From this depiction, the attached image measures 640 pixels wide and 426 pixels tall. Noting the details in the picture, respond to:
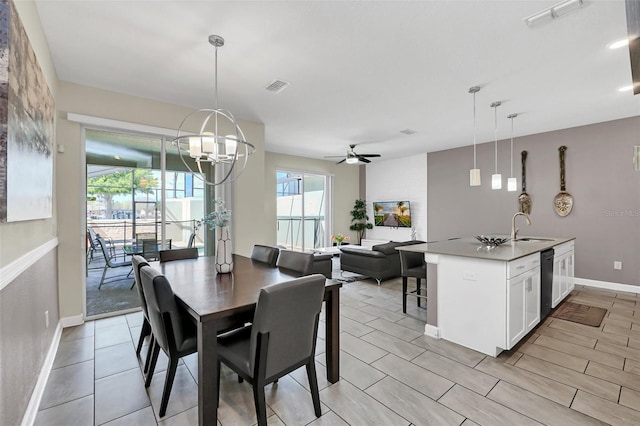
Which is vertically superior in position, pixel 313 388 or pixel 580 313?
pixel 313 388

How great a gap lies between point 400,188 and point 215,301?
264 inches

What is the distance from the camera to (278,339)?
159 cm

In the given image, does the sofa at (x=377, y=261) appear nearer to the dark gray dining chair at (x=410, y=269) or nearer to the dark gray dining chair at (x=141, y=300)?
the dark gray dining chair at (x=410, y=269)

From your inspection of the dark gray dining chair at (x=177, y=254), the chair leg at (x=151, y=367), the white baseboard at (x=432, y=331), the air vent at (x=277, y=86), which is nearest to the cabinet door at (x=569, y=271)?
the white baseboard at (x=432, y=331)

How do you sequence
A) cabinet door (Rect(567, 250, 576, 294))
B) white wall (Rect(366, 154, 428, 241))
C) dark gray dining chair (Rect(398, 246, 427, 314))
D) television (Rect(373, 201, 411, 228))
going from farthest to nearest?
television (Rect(373, 201, 411, 228)) < white wall (Rect(366, 154, 428, 241)) < cabinet door (Rect(567, 250, 576, 294)) < dark gray dining chair (Rect(398, 246, 427, 314))

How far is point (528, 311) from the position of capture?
2.80 meters

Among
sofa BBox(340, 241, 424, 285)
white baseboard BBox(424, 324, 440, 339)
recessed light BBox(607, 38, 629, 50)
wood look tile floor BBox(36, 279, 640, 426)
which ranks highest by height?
recessed light BBox(607, 38, 629, 50)

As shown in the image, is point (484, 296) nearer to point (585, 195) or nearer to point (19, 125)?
point (19, 125)

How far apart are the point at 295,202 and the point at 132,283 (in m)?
4.75

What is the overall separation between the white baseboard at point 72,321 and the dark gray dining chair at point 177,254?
134cm

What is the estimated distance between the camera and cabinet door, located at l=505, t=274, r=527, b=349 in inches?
96.8

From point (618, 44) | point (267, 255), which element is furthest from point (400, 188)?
point (267, 255)

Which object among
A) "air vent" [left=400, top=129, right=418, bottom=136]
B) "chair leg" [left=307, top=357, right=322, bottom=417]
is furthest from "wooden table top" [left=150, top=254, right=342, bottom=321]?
"air vent" [left=400, top=129, right=418, bottom=136]

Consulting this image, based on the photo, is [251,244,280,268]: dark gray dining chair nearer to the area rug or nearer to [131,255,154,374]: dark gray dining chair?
[131,255,154,374]: dark gray dining chair
